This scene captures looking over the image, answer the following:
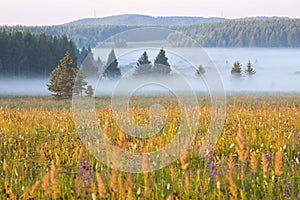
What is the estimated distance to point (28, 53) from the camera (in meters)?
83.5

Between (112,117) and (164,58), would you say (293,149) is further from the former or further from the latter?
(164,58)

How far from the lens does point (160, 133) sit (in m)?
7.70

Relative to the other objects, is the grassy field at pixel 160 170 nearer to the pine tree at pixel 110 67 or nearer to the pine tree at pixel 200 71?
the pine tree at pixel 200 71

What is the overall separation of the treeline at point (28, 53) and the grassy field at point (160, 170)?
7509 cm

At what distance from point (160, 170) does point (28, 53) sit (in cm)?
8117

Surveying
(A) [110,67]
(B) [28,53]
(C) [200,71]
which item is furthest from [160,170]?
(B) [28,53]

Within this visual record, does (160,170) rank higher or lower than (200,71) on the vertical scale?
lower

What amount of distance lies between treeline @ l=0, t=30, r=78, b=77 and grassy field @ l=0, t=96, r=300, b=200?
2956 inches

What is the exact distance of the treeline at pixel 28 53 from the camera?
8162 centimetres

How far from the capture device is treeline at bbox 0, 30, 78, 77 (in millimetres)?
81625

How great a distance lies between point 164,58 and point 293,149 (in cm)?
580

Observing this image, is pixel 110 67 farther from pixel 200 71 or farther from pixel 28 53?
pixel 28 53

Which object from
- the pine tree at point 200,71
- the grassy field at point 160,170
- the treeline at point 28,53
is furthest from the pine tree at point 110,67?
the treeline at point 28,53

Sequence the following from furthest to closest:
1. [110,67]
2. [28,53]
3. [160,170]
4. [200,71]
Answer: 1. [28,53]
2. [110,67]
3. [200,71]
4. [160,170]
